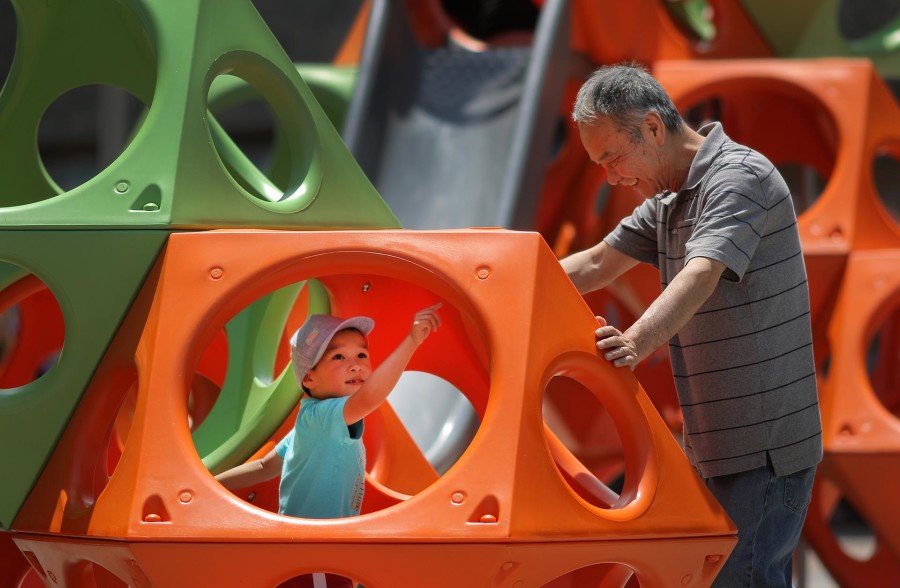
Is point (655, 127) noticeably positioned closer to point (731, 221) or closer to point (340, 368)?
point (731, 221)

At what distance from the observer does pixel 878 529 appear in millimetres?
4914

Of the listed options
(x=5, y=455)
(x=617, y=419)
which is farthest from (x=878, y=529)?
(x=5, y=455)

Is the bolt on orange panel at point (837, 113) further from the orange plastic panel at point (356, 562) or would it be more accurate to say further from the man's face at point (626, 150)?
the orange plastic panel at point (356, 562)

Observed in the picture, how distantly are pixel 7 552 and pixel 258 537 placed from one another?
1331 millimetres

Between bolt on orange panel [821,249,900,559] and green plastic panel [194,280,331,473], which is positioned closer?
green plastic panel [194,280,331,473]

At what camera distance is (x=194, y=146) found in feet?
10.7

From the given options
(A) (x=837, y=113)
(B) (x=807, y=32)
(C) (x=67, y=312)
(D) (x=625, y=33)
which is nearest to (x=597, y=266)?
(C) (x=67, y=312)

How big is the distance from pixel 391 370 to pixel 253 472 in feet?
2.34

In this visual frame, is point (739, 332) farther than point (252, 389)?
No

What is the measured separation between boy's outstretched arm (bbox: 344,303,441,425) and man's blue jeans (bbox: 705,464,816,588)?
83cm

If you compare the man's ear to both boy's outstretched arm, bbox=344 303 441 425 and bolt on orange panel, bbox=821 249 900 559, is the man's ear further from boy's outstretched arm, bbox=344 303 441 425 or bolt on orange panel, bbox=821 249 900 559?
bolt on orange panel, bbox=821 249 900 559

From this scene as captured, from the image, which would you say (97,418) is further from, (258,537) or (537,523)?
(537,523)

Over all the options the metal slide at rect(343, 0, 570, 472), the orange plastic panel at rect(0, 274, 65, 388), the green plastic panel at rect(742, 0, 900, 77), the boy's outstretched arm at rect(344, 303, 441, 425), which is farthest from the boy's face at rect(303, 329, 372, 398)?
the green plastic panel at rect(742, 0, 900, 77)

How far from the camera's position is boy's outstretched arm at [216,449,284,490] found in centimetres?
352
